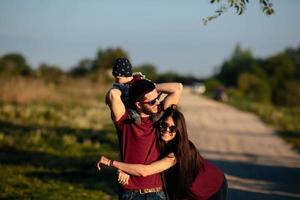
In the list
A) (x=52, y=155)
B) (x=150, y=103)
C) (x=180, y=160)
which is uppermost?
(x=150, y=103)

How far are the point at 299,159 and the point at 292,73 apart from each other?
57462 mm

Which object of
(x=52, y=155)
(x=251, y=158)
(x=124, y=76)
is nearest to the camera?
(x=124, y=76)

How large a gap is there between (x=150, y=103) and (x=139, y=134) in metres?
0.24

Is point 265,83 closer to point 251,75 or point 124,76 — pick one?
point 251,75

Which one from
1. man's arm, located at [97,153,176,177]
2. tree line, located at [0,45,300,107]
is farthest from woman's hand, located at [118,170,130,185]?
tree line, located at [0,45,300,107]

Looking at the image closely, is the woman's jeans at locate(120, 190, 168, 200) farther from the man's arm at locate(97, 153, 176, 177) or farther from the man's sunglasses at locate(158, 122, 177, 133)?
the man's sunglasses at locate(158, 122, 177, 133)

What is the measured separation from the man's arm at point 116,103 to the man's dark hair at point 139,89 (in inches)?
3.6

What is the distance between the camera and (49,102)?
32875 mm

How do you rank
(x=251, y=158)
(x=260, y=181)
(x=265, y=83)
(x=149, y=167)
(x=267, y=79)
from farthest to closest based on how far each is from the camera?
(x=267, y=79)
(x=265, y=83)
(x=251, y=158)
(x=260, y=181)
(x=149, y=167)

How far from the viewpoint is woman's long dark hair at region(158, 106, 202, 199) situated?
165 inches

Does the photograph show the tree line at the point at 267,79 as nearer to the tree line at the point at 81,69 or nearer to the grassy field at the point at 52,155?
the tree line at the point at 81,69

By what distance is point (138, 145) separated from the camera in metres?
4.20

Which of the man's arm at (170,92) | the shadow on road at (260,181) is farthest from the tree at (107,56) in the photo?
the man's arm at (170,92)

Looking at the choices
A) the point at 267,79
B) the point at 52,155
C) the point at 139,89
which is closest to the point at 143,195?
the point at 139,89
